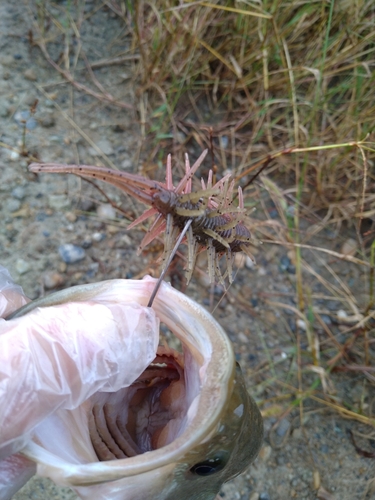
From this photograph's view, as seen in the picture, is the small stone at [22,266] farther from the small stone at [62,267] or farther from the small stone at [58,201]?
the small stone at [58,201]

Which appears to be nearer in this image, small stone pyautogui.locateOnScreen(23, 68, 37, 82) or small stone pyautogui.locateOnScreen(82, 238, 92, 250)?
small stone pyautogui.locateOnScreen(82, 238, 92, 250)

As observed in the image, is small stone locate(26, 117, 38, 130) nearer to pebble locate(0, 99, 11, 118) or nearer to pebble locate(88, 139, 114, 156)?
pebble locate(0, 99, 11, 118)

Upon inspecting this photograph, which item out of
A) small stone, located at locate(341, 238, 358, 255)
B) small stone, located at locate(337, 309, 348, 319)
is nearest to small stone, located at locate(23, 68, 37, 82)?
small stone, located at locate(341, 238, 358, 255)

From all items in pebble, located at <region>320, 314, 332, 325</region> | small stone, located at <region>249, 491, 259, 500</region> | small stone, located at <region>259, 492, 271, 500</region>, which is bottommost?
small stone, located at <region>249, 491, 259, 500</region>

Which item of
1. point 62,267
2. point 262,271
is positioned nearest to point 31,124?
point 62,267

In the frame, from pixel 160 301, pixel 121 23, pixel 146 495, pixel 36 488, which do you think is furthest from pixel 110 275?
pixel 121 23

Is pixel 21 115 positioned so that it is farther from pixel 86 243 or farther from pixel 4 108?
pixel 86 243
